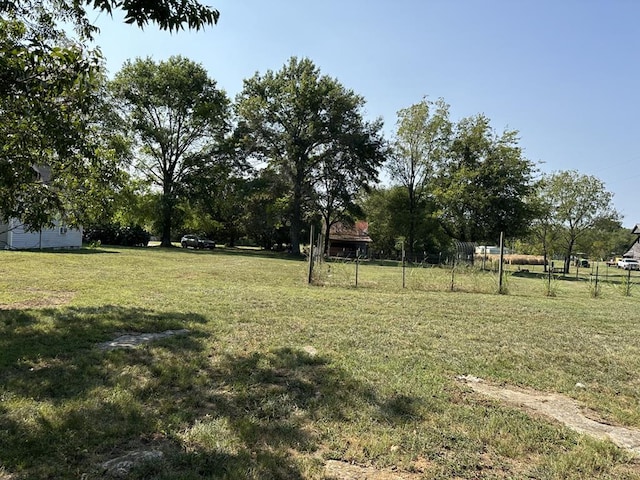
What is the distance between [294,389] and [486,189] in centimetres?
3192

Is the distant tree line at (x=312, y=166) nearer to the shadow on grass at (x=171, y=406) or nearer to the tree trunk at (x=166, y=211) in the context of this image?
the tree trunk at (x=166, y=211)

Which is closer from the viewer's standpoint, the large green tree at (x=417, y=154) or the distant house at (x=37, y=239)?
the distant house at (x=37, y=239)

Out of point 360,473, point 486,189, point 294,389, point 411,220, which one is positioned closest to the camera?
point 360,473

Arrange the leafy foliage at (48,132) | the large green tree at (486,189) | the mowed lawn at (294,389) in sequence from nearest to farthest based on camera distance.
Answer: the mowed lawn at (294,389), the leafy foliage at (48,132), the large green tree at (486,189)

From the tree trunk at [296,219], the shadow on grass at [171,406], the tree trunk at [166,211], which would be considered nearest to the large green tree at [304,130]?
the tree trunk at [296,219]

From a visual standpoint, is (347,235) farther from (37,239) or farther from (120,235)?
(37,239)

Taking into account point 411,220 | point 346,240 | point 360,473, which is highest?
point 411,220

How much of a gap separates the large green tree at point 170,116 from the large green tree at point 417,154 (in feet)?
52.3

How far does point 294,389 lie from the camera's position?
3.79 meters

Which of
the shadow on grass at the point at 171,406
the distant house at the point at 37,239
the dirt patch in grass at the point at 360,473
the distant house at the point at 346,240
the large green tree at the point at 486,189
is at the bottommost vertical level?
the dirt patch in grass at the point at 360,473

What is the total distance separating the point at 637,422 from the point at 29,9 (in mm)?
7839

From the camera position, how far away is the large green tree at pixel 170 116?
34.6 metres

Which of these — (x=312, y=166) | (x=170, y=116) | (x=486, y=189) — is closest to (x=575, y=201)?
(x=486, y=189)

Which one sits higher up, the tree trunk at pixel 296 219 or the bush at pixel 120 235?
the tree trunk at pixel 296 219
